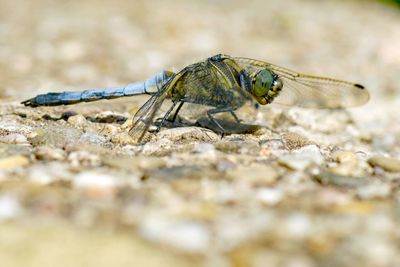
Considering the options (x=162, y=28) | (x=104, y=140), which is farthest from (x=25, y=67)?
(x=104, y=140)

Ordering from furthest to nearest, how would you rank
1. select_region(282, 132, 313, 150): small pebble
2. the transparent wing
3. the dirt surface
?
the transparent wing, select_region(282, 132, 313, 150): small pebble, the dirt surface

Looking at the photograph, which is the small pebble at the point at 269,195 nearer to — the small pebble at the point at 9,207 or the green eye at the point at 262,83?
the small pebble at the point at 9,207

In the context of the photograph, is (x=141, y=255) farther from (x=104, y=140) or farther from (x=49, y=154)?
(x=104, y=140)

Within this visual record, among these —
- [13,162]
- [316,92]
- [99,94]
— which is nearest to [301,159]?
[13,162]

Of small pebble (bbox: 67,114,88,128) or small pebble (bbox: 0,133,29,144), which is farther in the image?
small pebble (bbox: 67,114,88,128)

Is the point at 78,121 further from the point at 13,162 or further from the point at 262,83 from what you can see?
the point at 262,83

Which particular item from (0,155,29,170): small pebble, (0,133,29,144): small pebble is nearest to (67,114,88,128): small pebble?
(0,133,29,144): small pebble

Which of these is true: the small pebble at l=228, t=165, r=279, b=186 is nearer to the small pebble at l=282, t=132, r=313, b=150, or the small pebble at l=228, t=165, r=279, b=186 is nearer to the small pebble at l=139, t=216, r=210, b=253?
the small pebble at l=139, t=216, r=210, b=253
